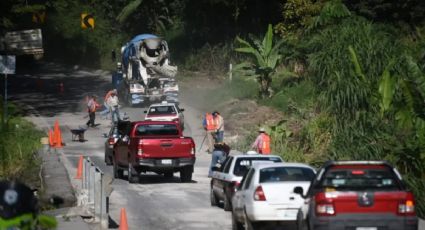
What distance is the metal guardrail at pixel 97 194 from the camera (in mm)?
19350

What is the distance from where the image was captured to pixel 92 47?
89750mm

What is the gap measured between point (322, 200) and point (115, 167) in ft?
56.4

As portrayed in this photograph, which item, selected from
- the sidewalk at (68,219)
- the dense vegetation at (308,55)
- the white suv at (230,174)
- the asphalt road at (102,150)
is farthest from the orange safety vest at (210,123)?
the sidewalk at (68,219)

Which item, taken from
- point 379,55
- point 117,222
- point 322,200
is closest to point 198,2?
point 379,55

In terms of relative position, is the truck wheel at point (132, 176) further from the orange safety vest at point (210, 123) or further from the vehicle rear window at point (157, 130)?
the orange safety vest at point (210, 123)

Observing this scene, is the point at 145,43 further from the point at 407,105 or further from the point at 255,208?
the point at 255,208

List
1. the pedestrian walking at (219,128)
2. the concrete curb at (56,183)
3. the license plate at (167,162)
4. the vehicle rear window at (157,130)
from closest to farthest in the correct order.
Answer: the concrete curb at (56,183) < the license plate at (167,162) < the vehicle rear window at (157,130) < the pedestrian walking at (219,128)

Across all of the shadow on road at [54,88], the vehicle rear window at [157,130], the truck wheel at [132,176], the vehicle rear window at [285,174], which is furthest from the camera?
the shadow on road at [54,88]

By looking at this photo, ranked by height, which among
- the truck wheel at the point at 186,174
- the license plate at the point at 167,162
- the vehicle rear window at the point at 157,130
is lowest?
the truck wheel at the point at 186,174

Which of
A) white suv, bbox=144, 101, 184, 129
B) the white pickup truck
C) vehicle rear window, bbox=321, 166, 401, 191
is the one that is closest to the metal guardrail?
vehicle rear window, bbox=321, 166, 401, 191

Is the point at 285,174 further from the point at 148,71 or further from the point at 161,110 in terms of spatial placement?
the point at 148,71

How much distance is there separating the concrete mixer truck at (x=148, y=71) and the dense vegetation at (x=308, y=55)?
4251 mm

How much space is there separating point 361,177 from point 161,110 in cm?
3051

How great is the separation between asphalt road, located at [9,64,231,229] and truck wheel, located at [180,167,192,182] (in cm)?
22
